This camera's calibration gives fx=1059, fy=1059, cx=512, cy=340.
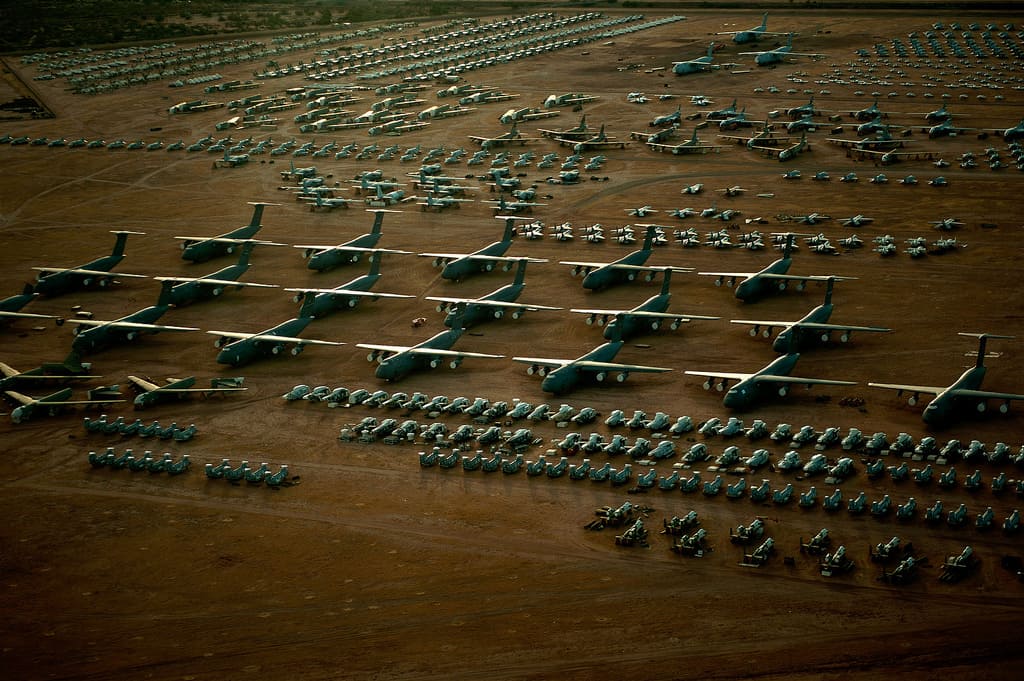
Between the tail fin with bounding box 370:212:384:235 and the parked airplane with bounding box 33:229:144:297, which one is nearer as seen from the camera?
the parked airplane with bounding box 33:229:144:297

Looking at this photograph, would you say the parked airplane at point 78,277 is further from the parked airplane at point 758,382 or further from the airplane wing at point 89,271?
the parked airplane at point 758,382

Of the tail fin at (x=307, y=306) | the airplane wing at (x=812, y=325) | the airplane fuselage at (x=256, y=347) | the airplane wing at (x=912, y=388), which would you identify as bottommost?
the airplane wing at (x=912, y=388)

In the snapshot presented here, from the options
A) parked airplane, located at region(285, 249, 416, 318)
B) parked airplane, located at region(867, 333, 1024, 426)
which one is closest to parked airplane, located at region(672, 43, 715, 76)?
parked airplane, located at region(285, 249, 416, 318)

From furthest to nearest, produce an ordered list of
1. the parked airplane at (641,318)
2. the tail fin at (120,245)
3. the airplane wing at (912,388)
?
the tail fin at (120,245) < the parked airplane at (641,318) < the airplane wing at (912,388)

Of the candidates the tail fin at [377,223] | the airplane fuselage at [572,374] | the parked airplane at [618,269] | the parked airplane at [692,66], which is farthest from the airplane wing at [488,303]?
the parked airplane at [692,66]

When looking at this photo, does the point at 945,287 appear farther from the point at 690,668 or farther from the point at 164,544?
the point at 164,544

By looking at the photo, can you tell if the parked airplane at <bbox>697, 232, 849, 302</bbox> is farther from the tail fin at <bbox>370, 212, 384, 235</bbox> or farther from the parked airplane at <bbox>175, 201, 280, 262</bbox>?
the parked airplane at <bbox>175, 201, 280, 262</bbox>
